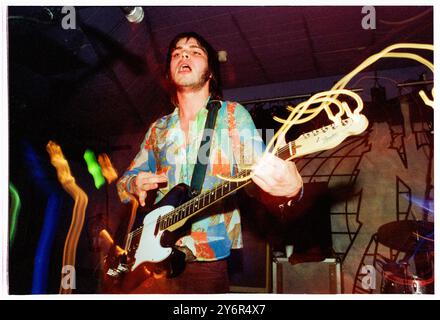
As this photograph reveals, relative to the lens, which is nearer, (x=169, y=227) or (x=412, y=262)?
(x=169, y=227)

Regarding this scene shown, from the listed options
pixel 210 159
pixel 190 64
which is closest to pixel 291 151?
pixel 210 159

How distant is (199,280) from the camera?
1.78m

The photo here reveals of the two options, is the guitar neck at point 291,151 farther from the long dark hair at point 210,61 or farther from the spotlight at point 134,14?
the spotlight at point 134,14

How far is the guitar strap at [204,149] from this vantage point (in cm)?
186

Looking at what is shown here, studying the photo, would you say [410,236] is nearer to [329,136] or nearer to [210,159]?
[329,136]

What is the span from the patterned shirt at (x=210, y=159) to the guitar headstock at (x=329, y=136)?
11.9 inches

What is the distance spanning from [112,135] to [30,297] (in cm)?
113

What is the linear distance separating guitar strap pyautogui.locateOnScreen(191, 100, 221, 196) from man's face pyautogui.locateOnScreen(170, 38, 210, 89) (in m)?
0.17

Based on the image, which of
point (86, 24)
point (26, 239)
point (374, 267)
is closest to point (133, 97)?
point (86, 24)

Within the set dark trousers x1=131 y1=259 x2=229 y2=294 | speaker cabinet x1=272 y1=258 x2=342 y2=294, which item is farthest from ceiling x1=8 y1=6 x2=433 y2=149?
speaker cabinet x1=272 y1=258 x2=342 y2=294

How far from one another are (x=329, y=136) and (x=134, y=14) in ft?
4.54

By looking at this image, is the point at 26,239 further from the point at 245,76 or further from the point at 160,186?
the point at 245,76

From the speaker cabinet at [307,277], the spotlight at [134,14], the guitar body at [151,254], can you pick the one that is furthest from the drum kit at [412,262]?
the spotlight at [134,14]

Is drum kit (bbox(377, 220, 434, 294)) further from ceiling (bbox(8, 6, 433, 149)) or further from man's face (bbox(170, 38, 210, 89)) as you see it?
man's face (bbox(170, 38, 210, 89))
